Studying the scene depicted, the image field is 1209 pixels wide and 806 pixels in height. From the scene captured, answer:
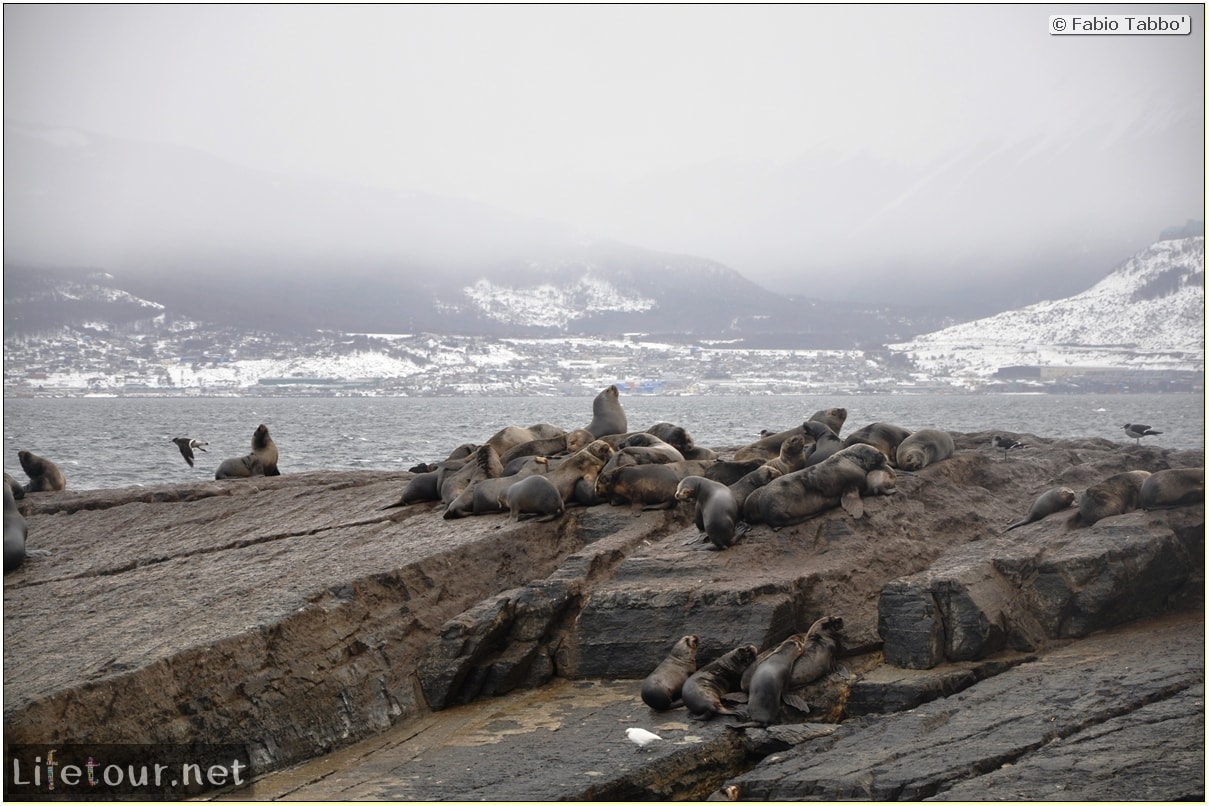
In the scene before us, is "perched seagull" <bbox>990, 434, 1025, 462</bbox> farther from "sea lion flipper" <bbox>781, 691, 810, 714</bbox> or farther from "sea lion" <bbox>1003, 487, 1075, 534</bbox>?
"sea lion flipper" <bbox>781, 691, 810, 714</bbox>

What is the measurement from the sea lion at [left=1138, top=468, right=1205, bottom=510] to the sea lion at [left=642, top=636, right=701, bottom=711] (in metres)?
4.05

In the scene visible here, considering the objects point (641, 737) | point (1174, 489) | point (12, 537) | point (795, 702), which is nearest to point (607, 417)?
point (12, 537)

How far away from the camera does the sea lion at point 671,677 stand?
7.55 metres

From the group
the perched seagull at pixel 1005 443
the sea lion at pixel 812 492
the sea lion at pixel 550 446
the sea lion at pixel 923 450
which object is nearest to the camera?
the sea lion at pixel 812 492

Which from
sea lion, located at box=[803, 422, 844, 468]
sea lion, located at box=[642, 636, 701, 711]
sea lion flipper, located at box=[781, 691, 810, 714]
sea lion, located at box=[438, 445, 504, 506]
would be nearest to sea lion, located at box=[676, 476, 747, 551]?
sea lion, located at box=[642, 636, 701, 711]

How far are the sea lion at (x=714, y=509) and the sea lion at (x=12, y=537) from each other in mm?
5916

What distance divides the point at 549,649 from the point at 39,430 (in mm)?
71208

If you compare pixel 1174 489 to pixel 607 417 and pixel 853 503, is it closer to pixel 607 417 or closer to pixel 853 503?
pixel 853 503

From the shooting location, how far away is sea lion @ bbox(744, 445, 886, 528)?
9.79 meters

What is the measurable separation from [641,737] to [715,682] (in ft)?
2.89

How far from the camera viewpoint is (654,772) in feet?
21.4

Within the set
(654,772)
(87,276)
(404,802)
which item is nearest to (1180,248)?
(654,772)

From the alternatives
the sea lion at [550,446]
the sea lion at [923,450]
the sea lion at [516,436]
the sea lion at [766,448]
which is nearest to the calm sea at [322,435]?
the sea lion at [516,436]

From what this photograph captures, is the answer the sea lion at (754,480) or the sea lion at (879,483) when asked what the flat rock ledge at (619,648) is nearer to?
the sea lion at (879,483)
